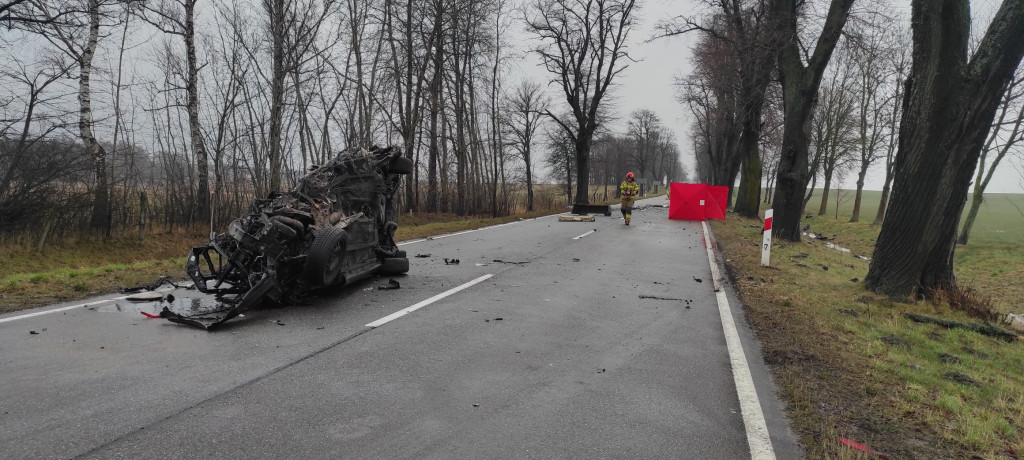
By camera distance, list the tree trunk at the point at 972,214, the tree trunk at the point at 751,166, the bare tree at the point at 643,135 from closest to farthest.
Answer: the tree trunk at the point at 972,214 → the tree trunk at the point at 751,166 → the bare tree at the point at 643,135

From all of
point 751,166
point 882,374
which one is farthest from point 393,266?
point 751,166

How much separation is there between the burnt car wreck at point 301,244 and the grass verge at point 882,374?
495 centimetres

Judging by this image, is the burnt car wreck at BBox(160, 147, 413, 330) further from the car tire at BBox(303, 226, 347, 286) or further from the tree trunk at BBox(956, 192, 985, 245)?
the tree trunk at BBox(956, 192, 985, 245)

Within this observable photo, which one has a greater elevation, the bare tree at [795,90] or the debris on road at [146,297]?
the bare tree at [795,90]

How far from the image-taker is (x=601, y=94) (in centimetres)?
2955

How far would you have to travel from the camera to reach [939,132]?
7078 millimetres

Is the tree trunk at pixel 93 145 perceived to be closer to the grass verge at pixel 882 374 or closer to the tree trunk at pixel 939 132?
the grass verge at pixel 882 374

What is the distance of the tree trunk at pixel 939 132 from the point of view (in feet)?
22.2

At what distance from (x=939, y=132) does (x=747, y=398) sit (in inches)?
228

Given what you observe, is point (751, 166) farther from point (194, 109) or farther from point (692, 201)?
point (194, 109)

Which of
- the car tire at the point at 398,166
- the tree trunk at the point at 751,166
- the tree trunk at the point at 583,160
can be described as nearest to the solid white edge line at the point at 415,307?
the car tire at the point at 398,166

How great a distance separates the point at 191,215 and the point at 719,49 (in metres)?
19.0

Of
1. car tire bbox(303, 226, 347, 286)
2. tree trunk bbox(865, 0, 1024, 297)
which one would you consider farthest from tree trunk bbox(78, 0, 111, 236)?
tree trunk bbox(865, 0, 1024, 297)

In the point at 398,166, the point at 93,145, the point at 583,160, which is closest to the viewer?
the point at 398,166
